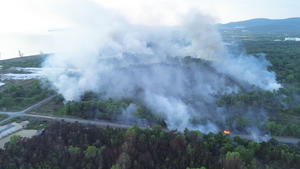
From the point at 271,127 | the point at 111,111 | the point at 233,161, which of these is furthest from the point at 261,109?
the point at 111,111

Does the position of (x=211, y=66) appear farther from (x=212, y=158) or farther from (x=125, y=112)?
(x=212, y=158)

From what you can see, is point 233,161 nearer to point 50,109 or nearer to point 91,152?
point 91,152

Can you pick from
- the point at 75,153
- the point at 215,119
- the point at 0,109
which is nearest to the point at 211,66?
the point at 215,119

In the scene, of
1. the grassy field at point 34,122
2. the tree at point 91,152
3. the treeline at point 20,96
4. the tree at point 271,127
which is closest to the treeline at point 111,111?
the grassy field at point 34,122

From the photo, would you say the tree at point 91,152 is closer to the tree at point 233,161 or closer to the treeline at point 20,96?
the tree at point 233,161

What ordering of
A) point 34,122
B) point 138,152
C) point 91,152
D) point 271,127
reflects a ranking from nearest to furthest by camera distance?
point 91,152
point 138,152
point 271,127
point 34,122

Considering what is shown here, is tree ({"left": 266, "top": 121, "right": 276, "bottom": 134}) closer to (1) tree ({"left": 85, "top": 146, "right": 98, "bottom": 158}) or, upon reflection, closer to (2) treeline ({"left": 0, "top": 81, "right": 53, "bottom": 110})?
(1) tree ({"left": 85, "top": 146, "right": 98, "bottom": 158})

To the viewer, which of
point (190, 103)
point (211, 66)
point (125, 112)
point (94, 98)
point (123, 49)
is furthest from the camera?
point (123, 49)
